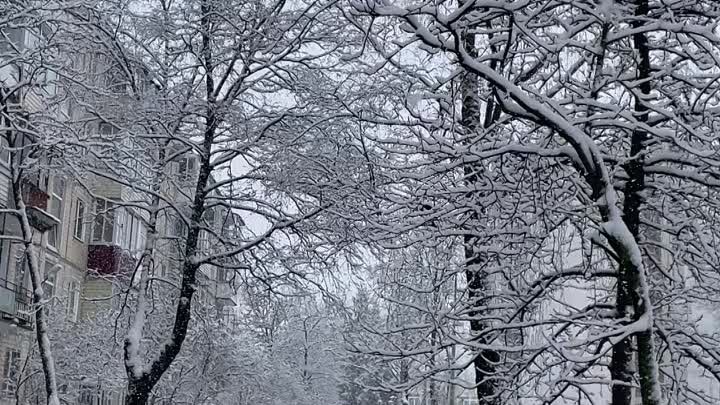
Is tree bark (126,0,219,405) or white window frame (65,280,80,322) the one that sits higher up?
white window frame (65,280,80,322)

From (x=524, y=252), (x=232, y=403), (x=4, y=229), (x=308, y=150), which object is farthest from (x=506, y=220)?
(x=232, y=403)

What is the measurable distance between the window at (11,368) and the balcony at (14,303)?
88 cm

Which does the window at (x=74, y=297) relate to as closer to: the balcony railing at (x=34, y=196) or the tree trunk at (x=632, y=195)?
the balcony railing at (x=34, y=196)

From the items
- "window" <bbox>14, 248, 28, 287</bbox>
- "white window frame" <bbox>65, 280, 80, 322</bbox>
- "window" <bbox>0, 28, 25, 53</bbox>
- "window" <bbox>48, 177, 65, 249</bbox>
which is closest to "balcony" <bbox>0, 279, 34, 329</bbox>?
"window" <bbox>14, 248, 28, 287</bbox>

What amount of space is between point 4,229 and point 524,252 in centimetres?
1866

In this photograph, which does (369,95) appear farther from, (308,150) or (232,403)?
(232,403)

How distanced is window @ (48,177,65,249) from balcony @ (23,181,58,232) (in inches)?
51.5

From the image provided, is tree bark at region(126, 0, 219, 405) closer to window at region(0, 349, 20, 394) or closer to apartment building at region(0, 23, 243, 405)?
apartment building at region(0, 23, 243, 405)

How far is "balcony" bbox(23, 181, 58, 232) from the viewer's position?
84.3 feet

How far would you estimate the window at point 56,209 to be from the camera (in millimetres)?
29344

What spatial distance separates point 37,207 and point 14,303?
264 cm

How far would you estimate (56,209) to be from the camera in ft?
98.0

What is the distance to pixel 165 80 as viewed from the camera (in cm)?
1414

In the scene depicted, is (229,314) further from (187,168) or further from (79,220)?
(79,220)
